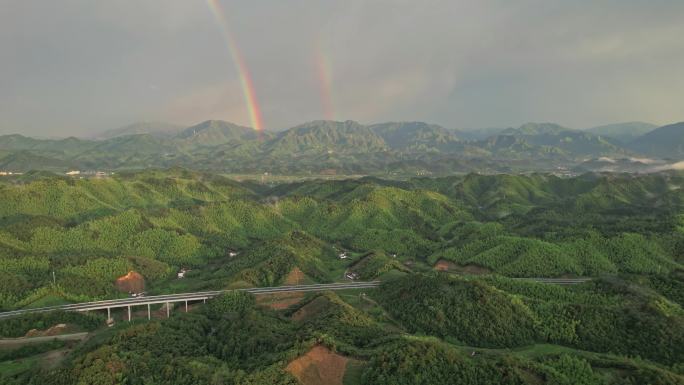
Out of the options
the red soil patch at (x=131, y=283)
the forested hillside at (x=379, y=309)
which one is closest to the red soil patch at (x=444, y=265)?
the forested hillside at (x=379, y=309)

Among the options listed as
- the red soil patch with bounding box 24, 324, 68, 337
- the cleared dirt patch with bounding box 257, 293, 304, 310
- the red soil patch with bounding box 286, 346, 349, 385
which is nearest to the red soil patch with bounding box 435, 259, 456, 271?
the cleared dirt patch with bounding box 257, 293, 304, 310

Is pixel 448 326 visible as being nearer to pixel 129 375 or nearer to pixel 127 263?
pixel 129 375

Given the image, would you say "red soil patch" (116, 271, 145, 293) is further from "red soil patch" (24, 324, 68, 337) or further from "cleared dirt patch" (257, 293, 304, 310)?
"cleared dirt patch" (257, 293, 304, 310)

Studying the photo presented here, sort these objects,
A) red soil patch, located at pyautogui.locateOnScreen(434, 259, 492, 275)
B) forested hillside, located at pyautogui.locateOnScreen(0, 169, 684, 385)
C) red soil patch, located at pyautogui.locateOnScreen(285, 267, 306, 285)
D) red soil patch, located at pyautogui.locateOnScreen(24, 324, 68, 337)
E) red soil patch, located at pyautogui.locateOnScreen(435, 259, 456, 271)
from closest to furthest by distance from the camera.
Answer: forested hillside, located at pyautogui.locateOnScreen(0, 169, 684, 385) < red soil patch, located at pyautogui.locateOnScreen(24, 324, 68, 337) < red soil patch, located at pyautogui.locateOnScreen(285, 267, 306, 285) < red soil patch, located at pyautogui.locateOnScreen(434, 259, 492, 275) < red soil patch, located at pyautogui.locateOnScreen(435, 259, 456, 271)

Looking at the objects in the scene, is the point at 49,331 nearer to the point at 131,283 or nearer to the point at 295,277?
the point at 131,283

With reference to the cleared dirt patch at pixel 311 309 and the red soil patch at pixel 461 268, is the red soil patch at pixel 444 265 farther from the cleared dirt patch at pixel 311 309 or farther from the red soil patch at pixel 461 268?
the cleared dirt patch at pixel 311 309

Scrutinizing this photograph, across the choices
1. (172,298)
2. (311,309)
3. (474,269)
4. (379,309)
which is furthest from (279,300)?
(474,269)
